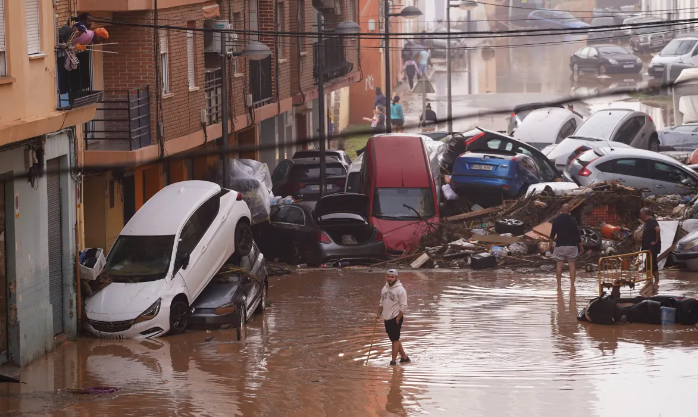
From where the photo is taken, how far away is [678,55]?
49.8 metres

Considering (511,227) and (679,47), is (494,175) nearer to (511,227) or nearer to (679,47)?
(511,227)

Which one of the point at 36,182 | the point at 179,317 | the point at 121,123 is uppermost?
the point at 121,123

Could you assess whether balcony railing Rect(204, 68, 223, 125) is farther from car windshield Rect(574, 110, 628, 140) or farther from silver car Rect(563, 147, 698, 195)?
car windshield Rect(574, 110, 628, 140)

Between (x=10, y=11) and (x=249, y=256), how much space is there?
19.9 ft

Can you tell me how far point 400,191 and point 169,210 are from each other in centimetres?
796

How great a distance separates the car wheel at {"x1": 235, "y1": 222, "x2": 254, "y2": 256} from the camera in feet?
63.0

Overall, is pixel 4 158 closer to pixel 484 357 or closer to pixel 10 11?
pixel 10 11

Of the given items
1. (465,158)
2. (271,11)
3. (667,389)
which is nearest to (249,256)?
(667,389)

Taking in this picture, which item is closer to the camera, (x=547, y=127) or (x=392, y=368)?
(x=392, y=368)

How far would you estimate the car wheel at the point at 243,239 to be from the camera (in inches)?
755

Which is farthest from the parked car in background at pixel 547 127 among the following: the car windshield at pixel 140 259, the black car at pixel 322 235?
the car windshield at pixel 140 259

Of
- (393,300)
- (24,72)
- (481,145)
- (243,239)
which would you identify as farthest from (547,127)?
(24,72)

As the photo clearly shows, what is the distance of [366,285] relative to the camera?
71.3 feet

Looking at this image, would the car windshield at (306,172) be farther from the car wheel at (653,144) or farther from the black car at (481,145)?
the car wheel at (653,144)
